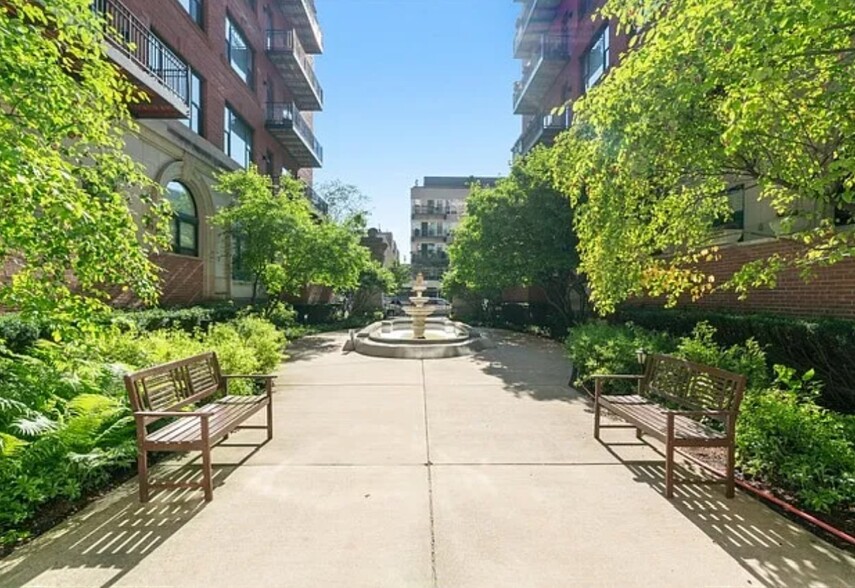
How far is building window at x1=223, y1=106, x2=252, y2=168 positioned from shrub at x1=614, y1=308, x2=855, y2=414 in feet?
58.4

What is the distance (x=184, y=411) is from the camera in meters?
4.41

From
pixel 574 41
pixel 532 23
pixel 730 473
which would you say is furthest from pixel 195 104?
pixel 532 23

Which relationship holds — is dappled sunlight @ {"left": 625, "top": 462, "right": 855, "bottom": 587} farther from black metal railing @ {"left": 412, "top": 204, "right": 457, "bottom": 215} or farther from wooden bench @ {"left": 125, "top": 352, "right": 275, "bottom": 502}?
black metal railing @ {"left": 412, "top": 204, "right": 457, "bottom": 215}

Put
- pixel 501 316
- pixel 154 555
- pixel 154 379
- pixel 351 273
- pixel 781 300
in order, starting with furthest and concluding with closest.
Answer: pixel 501 316, pixel 351 273, pixel 781 300, pixel 154 379, pixel 154 555

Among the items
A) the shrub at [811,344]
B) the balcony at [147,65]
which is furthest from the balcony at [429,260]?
the shrub at [811,344]

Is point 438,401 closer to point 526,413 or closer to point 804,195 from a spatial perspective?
point 526,413

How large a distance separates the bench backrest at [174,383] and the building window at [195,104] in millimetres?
12513

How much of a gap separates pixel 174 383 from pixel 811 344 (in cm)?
843

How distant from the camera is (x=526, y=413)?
651 cm

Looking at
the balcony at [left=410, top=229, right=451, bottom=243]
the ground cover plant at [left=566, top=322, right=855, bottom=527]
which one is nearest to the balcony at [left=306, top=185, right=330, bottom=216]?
the ground cover plant at [left=566, top=322, right=855, bottom=527]

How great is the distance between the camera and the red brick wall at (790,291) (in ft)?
22.2

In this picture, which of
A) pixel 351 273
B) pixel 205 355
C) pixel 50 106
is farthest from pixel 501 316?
pixel 50 106

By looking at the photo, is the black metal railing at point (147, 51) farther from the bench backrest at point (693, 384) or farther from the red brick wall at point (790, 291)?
the red brick wall at point (790, 291)

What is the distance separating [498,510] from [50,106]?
5.11 metres
